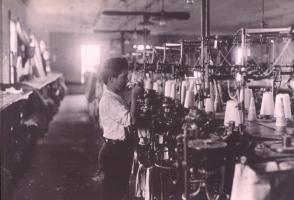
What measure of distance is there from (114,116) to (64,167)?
3.62 m

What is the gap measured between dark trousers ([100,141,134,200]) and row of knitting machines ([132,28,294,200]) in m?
0.47

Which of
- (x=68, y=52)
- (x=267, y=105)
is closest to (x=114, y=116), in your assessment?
(x=267, y=105)

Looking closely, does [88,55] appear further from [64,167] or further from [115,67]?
[115,67]

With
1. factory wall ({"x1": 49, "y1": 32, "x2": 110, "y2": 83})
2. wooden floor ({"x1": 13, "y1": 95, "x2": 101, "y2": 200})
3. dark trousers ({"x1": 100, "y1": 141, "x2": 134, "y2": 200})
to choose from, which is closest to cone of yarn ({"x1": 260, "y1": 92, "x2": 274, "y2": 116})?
dark trousers ({"x1": 100, "y1": 141, "x2": 134, "y2": 200})

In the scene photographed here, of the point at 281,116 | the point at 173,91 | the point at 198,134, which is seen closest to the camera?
the point at 198,134

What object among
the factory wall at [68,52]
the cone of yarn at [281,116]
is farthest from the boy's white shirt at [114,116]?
the factory wall at [68,52]

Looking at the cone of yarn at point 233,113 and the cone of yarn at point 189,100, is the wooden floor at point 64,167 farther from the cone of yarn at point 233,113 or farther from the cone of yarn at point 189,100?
the cone of yarn at point 233,113

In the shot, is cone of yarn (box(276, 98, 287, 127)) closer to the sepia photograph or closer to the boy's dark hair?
the sepia photograph

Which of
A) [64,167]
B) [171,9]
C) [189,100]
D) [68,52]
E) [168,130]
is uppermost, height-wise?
[171,9]

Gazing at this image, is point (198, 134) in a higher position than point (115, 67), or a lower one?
lower

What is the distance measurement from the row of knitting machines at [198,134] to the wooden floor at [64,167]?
132cm

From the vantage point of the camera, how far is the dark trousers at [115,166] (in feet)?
12.1

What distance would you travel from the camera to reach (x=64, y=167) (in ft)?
22.6

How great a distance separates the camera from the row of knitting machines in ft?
10.7
